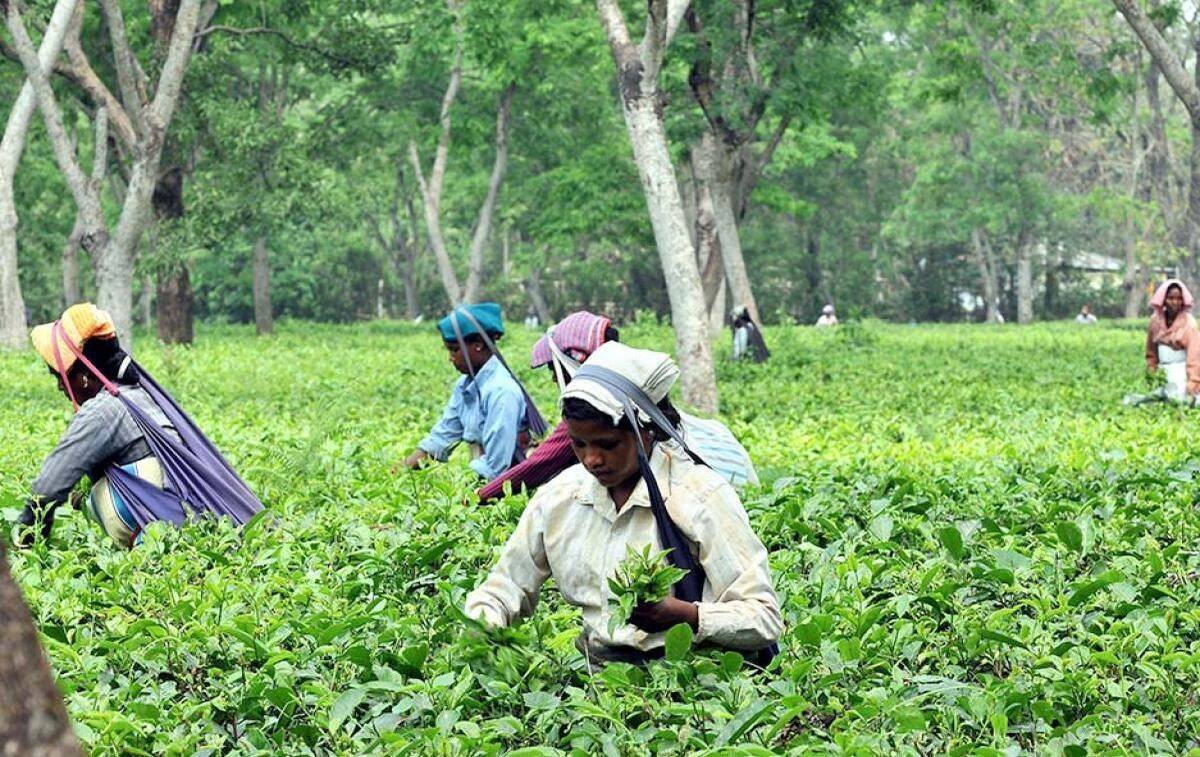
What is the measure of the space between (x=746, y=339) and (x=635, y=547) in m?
17.0

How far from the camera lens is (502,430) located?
777 centimetres

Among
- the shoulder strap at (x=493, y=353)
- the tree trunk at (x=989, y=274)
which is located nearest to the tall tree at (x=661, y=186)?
the shoulder strap at (x=493, y=353)

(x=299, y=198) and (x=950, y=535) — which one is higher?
(x=299, y=198)

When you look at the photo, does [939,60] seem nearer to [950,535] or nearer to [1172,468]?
[1172,468]

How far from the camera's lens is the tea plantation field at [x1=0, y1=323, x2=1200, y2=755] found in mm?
3842

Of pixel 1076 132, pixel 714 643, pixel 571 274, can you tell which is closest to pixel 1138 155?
pixel 1076 132

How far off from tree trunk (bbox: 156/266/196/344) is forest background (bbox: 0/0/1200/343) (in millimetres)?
49

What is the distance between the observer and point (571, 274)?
170 ft

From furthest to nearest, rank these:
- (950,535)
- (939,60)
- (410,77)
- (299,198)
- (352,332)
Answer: (352,332), (410,77), (299,198), (939,60), (950,535)

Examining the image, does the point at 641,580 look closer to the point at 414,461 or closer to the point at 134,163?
the point at 414,461

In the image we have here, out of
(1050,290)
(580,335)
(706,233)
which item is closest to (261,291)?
(706,233)

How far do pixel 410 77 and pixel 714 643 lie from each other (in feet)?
89.9

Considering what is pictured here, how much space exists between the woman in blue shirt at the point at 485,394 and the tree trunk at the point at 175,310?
19261 mm

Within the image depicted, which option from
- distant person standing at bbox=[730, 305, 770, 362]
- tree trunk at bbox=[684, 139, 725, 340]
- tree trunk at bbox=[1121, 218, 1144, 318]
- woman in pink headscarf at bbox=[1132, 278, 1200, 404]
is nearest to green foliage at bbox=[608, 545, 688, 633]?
woman in pink headscarf at bbox=[1132, 278, 1200, 404]
